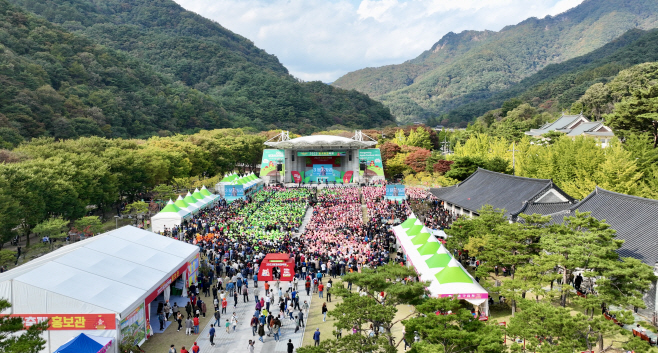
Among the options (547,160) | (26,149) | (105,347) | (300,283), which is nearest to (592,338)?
(300,283)

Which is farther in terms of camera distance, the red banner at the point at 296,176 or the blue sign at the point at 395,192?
the red banner at the point at 296,176

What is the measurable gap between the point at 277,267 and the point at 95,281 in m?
7.15

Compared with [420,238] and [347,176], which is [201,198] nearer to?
[420,238]

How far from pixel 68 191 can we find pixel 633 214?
1163 inches

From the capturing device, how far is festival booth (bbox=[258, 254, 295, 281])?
17438 millimetres

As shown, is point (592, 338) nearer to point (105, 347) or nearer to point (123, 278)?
point (105, 347)

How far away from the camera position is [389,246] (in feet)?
71.8

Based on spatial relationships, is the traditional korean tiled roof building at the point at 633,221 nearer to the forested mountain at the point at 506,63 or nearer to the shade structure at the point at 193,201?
the shade structure at the point at 193,201

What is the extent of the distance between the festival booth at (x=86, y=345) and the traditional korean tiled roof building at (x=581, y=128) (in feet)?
156

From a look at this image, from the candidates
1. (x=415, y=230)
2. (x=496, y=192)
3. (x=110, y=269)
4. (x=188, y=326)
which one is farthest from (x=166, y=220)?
(x=496, y=192)

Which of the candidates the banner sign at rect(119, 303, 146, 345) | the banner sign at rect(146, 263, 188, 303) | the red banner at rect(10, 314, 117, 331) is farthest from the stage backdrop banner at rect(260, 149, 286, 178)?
the red banner at rect(10, 314, 117, 331)

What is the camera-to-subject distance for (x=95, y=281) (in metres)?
12.2

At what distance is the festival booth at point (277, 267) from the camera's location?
1744cm

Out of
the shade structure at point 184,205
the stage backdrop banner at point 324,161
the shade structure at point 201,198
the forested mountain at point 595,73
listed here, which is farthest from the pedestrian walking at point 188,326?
the forested mountain at point 595,73
